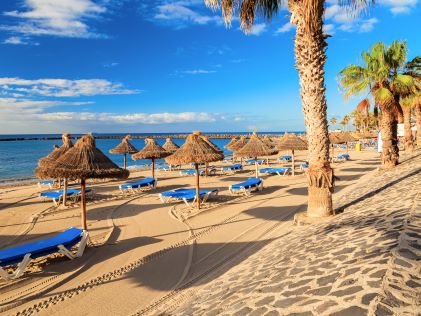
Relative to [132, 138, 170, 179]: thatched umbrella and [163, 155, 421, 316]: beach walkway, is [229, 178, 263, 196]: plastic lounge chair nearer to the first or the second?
[132, 138, 170, 179]: thatched umbrella

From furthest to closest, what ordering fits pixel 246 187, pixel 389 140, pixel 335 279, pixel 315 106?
1. pixel 389 140
2. pixel 246 187
3. pixel 315 106
4. pixel 335 279

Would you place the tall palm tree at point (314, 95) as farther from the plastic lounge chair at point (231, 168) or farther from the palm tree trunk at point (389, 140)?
the plastic lounge chair at point (231, 168)

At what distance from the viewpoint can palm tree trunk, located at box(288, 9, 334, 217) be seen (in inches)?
271

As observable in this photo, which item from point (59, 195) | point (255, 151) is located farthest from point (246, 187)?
point (59, 195)

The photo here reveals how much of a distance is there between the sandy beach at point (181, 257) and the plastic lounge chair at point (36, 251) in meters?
0.19

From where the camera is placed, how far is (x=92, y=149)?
8.06m

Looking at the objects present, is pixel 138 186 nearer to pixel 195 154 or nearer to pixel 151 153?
pixel 151 153

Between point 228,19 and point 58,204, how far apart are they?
9917mm

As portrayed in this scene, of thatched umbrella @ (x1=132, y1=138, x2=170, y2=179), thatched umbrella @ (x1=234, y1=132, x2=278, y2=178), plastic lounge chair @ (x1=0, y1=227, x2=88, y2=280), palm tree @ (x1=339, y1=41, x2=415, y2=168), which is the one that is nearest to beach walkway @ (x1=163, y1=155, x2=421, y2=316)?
plastic lounge chair @ (x1=0, y1=227, x2=88, y2=280)

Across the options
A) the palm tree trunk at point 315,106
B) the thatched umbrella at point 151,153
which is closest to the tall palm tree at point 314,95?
the palm tree trunk at point 315,106

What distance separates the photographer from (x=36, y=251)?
584cm

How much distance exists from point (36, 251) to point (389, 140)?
13.9 meters

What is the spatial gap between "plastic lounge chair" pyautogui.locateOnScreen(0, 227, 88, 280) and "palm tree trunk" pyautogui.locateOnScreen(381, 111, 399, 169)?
41.8 feet

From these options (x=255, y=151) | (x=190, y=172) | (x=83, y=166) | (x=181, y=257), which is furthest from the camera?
(x=190, y=172)
